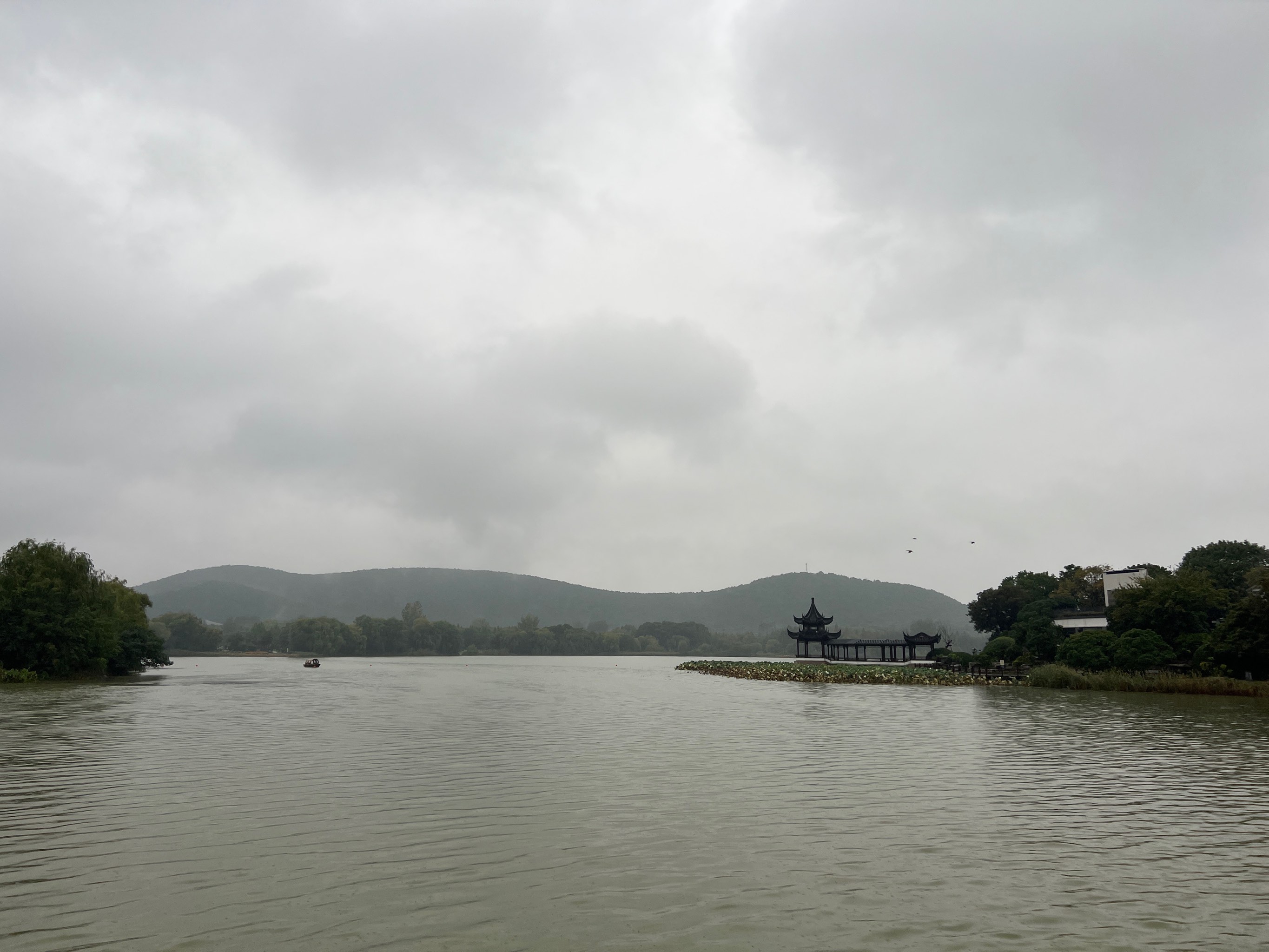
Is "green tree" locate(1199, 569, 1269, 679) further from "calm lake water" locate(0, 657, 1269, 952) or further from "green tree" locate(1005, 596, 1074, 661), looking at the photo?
"calm lake water" locate(0, 657, 1269, 952)

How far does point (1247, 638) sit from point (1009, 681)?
2107cm

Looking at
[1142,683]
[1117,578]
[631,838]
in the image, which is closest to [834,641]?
[1117,578]

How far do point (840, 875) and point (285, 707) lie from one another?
43.2 metres

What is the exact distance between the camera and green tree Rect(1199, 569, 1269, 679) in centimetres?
5219

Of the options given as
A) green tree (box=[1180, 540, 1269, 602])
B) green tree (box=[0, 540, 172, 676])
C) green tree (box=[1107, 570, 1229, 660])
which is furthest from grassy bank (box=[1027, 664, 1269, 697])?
green tree (box=[0, 540, 172, 676])

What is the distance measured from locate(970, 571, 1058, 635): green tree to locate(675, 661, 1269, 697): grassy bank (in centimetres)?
1944

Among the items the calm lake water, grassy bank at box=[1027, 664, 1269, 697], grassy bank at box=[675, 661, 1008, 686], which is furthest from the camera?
grassy bank at box=[675, 661, 1008, 686]

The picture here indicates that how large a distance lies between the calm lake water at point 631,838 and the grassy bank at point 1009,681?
795 inches

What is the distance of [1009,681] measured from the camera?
71312mm

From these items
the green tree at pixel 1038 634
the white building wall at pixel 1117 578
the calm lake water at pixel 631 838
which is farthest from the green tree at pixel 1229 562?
the calm lake water at pixel 631 838

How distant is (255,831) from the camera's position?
1569 centimetres

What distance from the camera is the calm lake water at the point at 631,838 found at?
10508 millimetres

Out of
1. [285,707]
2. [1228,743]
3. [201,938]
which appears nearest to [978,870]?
[201,938]

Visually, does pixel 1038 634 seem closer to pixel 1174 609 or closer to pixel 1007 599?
pixel 1174 609
